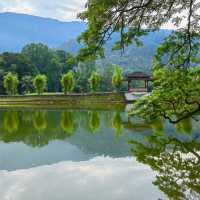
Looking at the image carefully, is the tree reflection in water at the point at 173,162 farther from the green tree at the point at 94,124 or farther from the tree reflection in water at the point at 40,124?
the tree reflection in water at the point at 40,124

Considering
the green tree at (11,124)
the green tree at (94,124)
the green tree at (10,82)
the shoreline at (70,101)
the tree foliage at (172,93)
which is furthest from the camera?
the green tree at (10,82)

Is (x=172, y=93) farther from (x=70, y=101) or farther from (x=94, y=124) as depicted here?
(x=70, y=101)

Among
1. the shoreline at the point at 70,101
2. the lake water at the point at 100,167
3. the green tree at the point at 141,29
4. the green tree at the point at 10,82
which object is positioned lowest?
the shoreline at the point at 70,101

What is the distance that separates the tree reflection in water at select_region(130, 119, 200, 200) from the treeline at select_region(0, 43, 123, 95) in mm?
38263

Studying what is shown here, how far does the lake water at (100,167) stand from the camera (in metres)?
7.36

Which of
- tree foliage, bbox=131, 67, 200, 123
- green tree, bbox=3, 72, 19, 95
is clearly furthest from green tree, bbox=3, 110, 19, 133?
green tree, bbox=3, 72, 19, 95

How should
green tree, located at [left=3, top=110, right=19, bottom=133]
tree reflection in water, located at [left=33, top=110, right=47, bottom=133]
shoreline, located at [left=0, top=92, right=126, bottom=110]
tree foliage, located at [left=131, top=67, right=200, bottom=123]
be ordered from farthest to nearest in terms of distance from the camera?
shoreline, located at [left=0, top=92, right=126, bottom=110]
tree reflection in water, located at [left=33, top=110, right=47, bottom=133]
green tree, located at [left=3, top=110, right=19, bottom=133]
tree foliage, located at [left=131, top=67, right=200, bottom=123]

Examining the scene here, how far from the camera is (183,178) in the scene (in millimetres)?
8148

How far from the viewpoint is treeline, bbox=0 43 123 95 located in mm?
52938

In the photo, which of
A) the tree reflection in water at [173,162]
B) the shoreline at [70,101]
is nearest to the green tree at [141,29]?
the tree reflection in water at [173,162]

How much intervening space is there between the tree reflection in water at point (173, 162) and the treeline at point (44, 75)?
126ft

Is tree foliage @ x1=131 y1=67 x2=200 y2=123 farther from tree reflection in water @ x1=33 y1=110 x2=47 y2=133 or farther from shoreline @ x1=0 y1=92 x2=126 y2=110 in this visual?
shoreline @ x1=0 y1=92 x2=126 y2=110

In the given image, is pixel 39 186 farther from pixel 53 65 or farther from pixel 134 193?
pixel 53 65

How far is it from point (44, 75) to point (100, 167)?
152 feet
